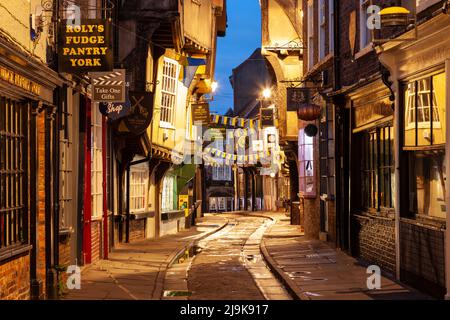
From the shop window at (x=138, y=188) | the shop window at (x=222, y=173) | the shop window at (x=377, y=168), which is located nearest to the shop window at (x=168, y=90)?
the shop window at (x=138, y=188)

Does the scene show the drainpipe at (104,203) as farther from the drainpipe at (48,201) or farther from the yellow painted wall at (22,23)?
the yellow painted wall at (22,23)

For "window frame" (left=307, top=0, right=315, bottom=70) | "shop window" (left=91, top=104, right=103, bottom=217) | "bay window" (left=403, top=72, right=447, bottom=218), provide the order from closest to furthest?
"bay window" (left=403, top=72, right=447, bottom=218)
"shop window" (left=91, top=104, right=103, bottom=217)
"window frame" (left=307, top=0, right=315, bottom=70)

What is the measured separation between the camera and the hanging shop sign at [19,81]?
10.9 meters

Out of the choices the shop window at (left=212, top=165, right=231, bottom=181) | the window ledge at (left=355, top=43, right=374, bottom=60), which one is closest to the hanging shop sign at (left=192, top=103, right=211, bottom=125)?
the window ledge at (left=355, top=43, right=374, bottom=60)

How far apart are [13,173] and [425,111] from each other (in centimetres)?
645

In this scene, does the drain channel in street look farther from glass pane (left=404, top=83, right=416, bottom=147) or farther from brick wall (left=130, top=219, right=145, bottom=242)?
glass pane (left=404, top=83, right=416, bottom=147)

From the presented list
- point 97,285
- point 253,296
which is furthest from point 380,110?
point 97,285

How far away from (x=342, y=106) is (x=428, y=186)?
6733mm

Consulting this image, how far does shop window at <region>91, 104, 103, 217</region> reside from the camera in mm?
18859

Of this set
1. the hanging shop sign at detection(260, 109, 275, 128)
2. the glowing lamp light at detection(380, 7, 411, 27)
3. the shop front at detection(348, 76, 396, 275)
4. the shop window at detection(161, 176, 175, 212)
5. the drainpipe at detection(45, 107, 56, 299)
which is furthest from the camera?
the hanging shop sign at detection(260, 109, 275, 128)

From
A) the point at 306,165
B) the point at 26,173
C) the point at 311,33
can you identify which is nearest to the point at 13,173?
the point at 26,173

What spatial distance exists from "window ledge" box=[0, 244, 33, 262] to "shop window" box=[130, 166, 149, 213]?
1307 centimetres

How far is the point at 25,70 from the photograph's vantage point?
11789mm
